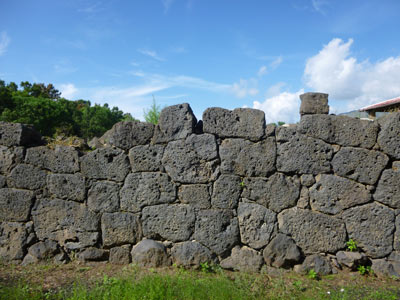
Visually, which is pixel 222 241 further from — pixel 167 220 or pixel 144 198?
pixel 144 198

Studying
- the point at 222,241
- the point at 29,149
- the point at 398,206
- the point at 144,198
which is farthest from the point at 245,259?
the point at 29,149

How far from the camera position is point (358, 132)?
4375 millimetres

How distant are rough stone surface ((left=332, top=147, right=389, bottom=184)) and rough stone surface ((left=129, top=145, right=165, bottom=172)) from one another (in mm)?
2565

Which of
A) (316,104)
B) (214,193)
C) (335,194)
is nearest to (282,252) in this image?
(335,194)

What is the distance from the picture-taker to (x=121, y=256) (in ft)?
16.0

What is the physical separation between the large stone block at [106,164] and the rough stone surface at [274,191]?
1928 millimetres

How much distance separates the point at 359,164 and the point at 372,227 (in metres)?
0.89

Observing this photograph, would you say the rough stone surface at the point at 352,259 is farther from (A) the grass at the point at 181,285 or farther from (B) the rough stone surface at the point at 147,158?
(B) the rough stone surface at the point at 147,158

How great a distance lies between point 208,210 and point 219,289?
1250mm

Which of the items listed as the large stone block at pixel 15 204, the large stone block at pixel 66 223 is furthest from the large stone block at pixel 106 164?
the large stone block at pixel 15 204

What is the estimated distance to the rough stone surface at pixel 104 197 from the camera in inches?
194

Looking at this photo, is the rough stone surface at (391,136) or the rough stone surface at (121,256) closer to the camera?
the rough stone surface at (391,136)

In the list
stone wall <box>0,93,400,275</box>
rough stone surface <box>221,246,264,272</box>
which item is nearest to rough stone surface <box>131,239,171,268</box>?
stone wall <box>0,93,400,275</box>

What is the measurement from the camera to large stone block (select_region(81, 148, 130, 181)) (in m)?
4.91
